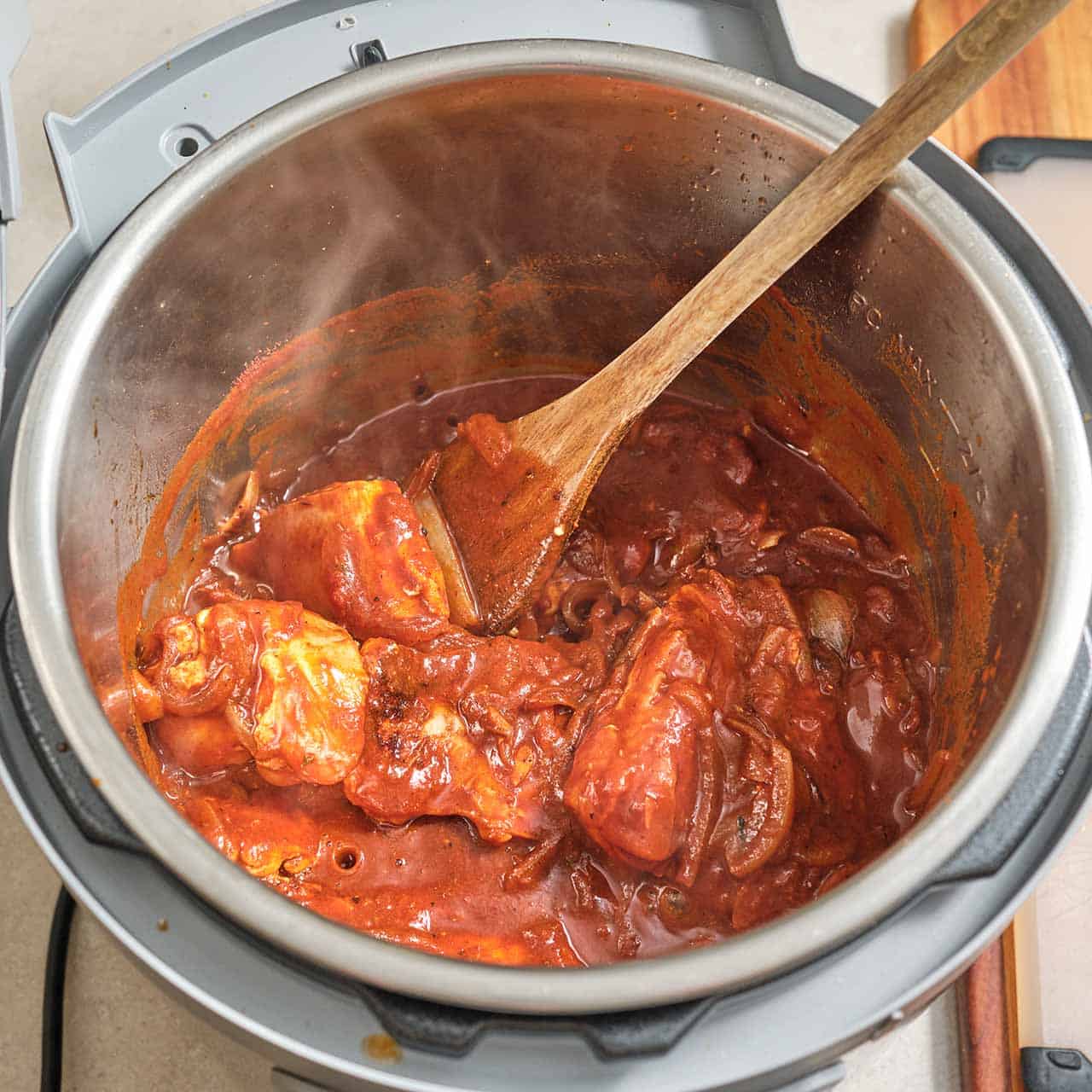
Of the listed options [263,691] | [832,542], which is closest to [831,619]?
[832,542]

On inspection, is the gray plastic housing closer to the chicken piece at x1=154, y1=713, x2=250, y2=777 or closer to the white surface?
the chicken piece at x1=154, y1=713, x2=250, y2=777

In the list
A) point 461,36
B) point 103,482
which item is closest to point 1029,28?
point 461,36

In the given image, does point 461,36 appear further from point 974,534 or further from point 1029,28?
point 974,534

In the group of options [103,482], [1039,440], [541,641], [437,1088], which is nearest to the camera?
[437,1088]

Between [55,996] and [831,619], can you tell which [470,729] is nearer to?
[831,619]

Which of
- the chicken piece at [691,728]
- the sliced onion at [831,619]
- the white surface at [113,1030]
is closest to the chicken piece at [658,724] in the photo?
the chicken piece at [691,728]
